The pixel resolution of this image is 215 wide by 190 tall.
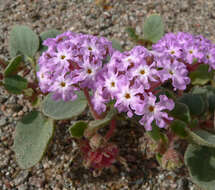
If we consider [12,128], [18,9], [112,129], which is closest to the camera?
[112,129]

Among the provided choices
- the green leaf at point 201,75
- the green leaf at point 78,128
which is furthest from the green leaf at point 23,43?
the green leaf at point 201,75

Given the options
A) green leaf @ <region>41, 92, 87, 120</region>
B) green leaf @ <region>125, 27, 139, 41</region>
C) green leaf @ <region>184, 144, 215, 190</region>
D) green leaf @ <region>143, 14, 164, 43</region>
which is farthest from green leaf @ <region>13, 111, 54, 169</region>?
green leaf @ <region>143, 14, 164, 43</region>

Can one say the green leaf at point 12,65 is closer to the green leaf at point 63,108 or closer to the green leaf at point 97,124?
the green leaf at point 63,108

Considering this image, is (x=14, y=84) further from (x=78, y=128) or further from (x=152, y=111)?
(x=152, y=111)

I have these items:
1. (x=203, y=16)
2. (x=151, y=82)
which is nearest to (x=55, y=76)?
(x=151, y=82)

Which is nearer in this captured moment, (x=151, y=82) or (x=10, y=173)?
(x=151, y=82)

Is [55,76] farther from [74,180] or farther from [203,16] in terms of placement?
[203,16]
